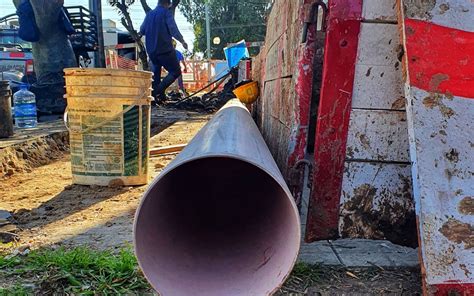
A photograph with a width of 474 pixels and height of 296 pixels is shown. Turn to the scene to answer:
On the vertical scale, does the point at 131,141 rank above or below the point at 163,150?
above

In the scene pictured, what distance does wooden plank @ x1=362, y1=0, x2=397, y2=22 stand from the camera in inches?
85.6

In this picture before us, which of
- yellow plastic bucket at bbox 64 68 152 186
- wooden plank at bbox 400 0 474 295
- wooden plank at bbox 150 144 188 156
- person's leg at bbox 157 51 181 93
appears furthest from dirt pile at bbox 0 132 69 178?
person's leg at bbox 157 51 181 93

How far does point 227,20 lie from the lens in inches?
1419

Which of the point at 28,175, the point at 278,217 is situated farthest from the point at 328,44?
the point at 28,175

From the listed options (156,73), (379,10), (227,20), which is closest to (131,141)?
(379,10)

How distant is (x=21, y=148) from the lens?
491 cm

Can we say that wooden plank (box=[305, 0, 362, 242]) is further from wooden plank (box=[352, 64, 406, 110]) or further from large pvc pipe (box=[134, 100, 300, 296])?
large pvc pipe (box=[134, 100, 300, 296])

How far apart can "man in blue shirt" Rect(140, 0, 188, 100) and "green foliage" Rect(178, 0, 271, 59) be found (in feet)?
73.3

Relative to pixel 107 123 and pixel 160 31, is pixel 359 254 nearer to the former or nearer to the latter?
pixel 107 123

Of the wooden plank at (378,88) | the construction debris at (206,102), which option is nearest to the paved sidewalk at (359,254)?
the wooden plank at (378,88)

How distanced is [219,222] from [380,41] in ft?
4.15

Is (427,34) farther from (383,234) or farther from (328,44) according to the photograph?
(383,234)

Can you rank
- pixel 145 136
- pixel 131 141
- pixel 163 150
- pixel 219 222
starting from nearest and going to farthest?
pixel 219 222 → pixel 131 141 → pixel 145 136 → pixel 163 150

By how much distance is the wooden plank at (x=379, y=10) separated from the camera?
217cm
